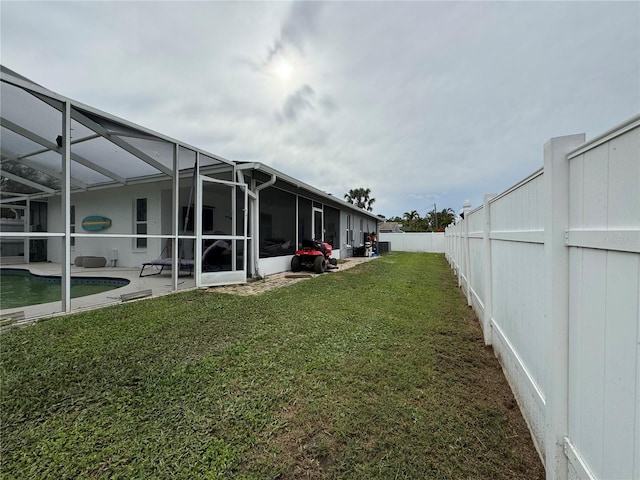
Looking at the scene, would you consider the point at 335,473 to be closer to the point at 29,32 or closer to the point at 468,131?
the point at 29,32

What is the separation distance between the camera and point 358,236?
17391 mm

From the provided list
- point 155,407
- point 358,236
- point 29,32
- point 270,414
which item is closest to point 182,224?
point 29,32

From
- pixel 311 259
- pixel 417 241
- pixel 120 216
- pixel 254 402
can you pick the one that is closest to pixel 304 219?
pixel 311 259

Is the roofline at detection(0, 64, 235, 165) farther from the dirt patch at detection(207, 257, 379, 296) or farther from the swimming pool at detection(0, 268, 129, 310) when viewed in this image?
the swimming pool at detection(0, 268, 129, 310)

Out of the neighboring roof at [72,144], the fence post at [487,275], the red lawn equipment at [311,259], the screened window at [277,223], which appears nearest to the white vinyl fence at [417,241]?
the red lawn equipment at [311,259]

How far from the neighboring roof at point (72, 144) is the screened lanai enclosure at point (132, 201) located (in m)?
0.02

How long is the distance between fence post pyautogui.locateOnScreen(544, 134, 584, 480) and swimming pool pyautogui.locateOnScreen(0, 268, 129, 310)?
6.88 metres

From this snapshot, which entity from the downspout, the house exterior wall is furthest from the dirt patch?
the house exterior wall

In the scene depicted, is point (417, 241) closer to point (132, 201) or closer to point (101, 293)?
point (132, 201)

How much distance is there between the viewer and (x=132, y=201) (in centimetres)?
913

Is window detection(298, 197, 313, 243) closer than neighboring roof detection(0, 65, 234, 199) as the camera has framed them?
No

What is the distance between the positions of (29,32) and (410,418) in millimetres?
7395

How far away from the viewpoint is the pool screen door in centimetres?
617

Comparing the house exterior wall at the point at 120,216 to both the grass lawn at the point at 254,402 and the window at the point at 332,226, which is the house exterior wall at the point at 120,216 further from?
the window at the point at 332,226
